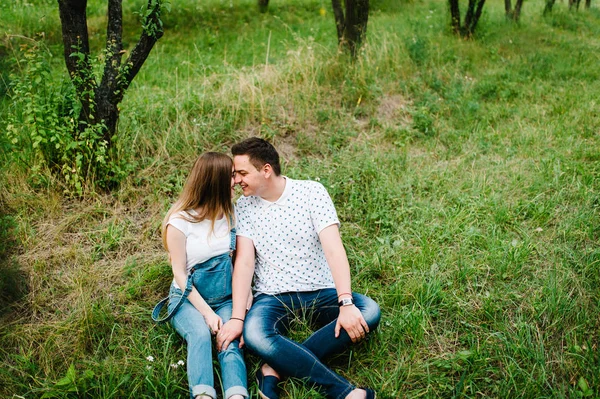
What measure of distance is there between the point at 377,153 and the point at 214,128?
1.81 m

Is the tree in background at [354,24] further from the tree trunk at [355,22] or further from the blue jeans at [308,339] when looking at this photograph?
the blue jeans at [308,339]

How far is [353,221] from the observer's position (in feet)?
14.3

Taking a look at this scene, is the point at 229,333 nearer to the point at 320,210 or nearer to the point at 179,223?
the point at 179,223

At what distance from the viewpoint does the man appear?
9.48 feet

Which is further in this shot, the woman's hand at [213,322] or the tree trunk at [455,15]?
the tree trunk at [455,15]

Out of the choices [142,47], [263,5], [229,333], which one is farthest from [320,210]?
[263,5]

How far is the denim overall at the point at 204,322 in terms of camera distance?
266 centimetres

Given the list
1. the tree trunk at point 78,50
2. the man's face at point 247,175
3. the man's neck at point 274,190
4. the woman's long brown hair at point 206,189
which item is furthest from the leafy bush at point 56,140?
the man's neck at point 274,190

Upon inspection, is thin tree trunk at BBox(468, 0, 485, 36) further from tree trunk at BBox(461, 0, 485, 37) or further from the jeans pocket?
the jeans pocket

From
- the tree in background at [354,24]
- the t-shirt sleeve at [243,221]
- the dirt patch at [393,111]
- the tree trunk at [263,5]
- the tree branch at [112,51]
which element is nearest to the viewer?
the t-shirt sleeve at [243,221]

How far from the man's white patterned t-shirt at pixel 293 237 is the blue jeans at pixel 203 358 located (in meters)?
0.43

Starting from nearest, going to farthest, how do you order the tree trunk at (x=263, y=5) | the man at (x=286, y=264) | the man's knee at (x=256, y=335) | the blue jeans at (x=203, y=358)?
the blue jeans at (x=203, y=358) < the man's knee at (x=256, y=335) < the man at (x=286, y=264) < the tree trunk at (x=263, y=5)

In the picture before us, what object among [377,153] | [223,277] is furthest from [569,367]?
[377,153]

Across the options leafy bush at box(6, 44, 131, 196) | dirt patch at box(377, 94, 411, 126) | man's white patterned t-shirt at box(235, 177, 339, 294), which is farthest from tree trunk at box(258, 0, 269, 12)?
man's white patterned t-shirt at box(235, 177, 339, 294)
